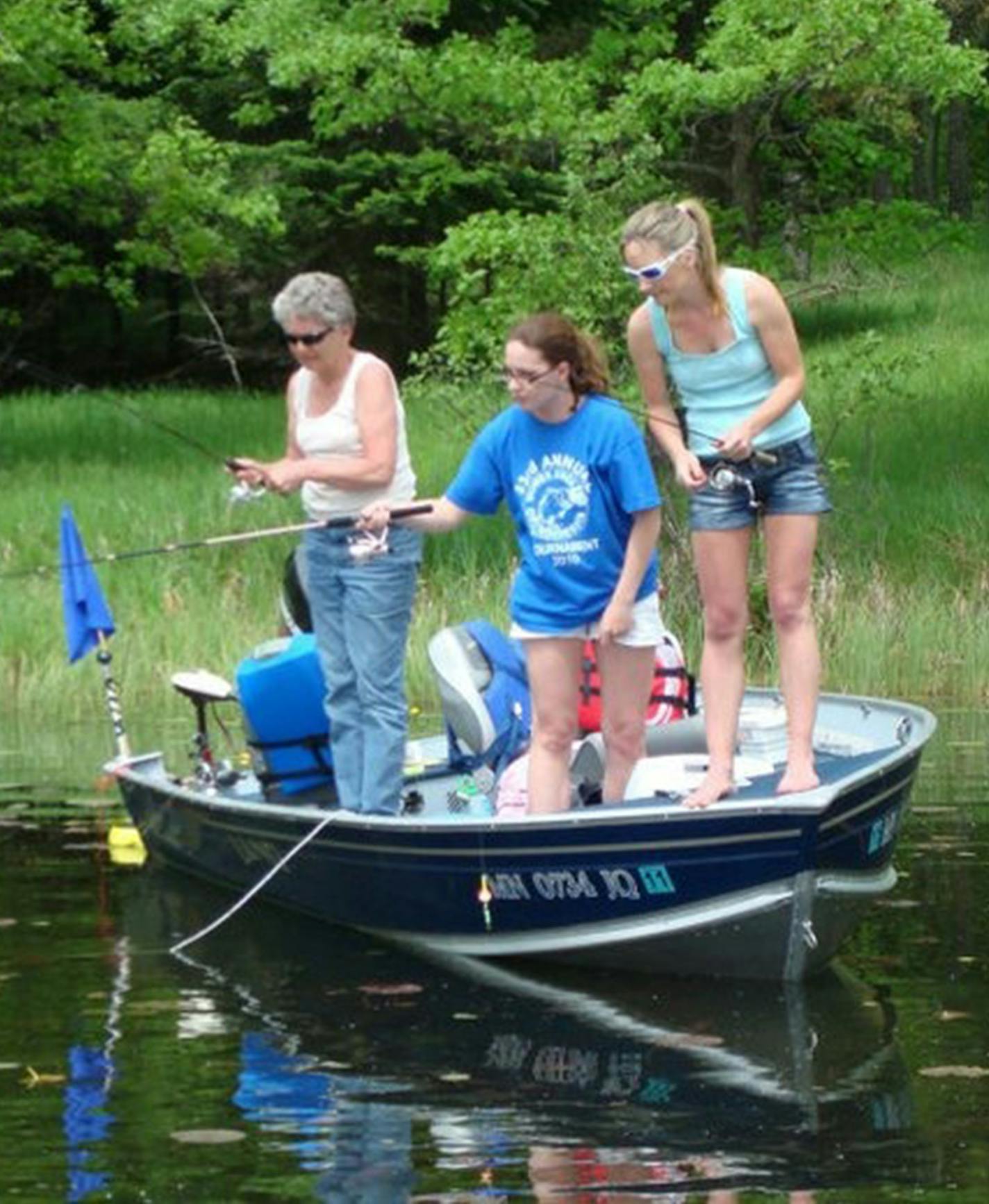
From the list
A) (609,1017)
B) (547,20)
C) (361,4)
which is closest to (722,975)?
(609,1017)

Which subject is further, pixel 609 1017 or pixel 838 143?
pixel 838 143

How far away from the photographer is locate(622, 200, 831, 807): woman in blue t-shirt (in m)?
9.62

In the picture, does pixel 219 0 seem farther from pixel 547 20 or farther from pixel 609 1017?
pixel 609 1017

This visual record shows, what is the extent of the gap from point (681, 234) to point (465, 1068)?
2264 millimetres

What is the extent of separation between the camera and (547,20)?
1080 inches

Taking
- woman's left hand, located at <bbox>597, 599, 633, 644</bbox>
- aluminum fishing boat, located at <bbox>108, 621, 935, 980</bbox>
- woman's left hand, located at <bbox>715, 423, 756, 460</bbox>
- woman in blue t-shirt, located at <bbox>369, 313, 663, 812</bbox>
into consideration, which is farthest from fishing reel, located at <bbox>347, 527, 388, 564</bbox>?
woman's left hand, located at <bbox>715, 423, 756, 460</bbox>

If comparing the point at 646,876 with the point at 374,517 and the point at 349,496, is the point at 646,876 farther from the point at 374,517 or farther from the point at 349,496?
the point at 349,496

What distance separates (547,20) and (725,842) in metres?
18.5

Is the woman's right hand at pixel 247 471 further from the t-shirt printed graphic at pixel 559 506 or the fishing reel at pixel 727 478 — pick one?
the fishing reel at pixel 727 478

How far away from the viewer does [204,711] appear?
1241cm

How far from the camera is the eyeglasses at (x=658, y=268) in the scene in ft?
31.4

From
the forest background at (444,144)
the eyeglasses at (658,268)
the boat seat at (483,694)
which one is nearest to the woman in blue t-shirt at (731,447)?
the eyeglasses at (658,268)

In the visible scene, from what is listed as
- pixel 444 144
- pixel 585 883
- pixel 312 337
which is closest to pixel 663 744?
pixel 585 883

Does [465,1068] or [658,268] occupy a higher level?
[658,268]
